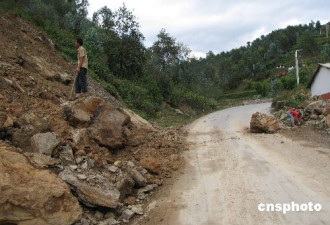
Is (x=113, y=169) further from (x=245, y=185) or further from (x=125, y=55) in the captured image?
(x=125, y=55)

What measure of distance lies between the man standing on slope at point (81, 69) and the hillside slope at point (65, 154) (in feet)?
2.06

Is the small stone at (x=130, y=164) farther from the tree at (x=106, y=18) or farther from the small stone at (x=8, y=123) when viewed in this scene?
the tree at (x=106, y=18)

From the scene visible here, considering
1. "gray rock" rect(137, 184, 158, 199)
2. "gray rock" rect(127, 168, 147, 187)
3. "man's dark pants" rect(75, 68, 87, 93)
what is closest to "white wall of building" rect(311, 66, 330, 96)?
"man's dark pants" rect(75, 68, 87, 93)

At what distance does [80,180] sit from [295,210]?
13.3 feet

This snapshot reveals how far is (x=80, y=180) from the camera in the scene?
6922mm

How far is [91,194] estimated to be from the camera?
6.71 metres

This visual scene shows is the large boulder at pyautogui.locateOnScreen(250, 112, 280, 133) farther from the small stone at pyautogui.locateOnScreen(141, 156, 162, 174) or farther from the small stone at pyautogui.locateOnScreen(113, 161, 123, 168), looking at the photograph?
the small stone at pyautogui.locateOnScreen(113, 161, 123, 168)

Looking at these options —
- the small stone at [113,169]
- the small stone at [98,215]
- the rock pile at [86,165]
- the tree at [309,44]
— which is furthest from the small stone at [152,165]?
the tree at [309,44]

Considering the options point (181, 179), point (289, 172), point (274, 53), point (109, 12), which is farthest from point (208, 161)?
point (274, 53)

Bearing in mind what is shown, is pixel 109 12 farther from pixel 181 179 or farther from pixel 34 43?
pixel 181 179

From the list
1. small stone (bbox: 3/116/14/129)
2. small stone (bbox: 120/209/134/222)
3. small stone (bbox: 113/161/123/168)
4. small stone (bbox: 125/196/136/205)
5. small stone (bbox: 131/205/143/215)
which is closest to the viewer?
small stone (bbox: 120/209/134/222)

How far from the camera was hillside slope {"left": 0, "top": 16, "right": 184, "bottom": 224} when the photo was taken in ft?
19.4

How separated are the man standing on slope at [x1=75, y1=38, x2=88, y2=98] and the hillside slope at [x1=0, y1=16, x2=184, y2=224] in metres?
0.63

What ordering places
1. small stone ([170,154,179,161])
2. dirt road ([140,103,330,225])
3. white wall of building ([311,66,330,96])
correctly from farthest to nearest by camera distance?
white wall of building ([311,66,330,96]), small stone ([170,154,179,161]), dirt road ([140,103,330,225])
